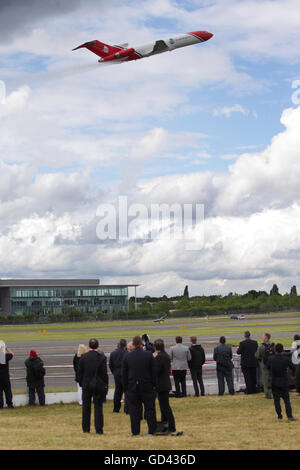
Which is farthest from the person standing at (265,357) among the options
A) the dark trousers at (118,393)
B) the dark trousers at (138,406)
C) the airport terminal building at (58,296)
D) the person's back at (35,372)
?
the airport terminal building at (58,296)

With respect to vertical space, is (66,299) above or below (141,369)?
below

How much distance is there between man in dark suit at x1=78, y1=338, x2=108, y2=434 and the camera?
1324 centimetres

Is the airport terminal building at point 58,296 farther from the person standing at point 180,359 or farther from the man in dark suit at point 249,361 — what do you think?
the person standing at point 180,359

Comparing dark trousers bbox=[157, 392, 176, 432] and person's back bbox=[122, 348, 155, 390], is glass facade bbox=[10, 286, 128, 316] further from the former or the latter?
person's back bbox=[122, 348, 155, 390]

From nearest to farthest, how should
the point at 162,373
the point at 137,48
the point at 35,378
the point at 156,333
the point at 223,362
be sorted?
the point at 162,373
the point at 35,378
the point at 223,362
the point at 137,48
the point at 156,333

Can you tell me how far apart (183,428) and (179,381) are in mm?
5545

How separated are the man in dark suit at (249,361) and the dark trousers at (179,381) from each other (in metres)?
2.12

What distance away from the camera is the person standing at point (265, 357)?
62.5ft

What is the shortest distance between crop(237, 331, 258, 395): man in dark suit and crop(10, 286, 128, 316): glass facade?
130 metres

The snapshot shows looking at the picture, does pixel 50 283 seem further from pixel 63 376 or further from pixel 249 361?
pixel 249 361

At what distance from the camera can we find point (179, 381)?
20.3 metres

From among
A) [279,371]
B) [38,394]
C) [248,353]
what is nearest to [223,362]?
[248,353]
